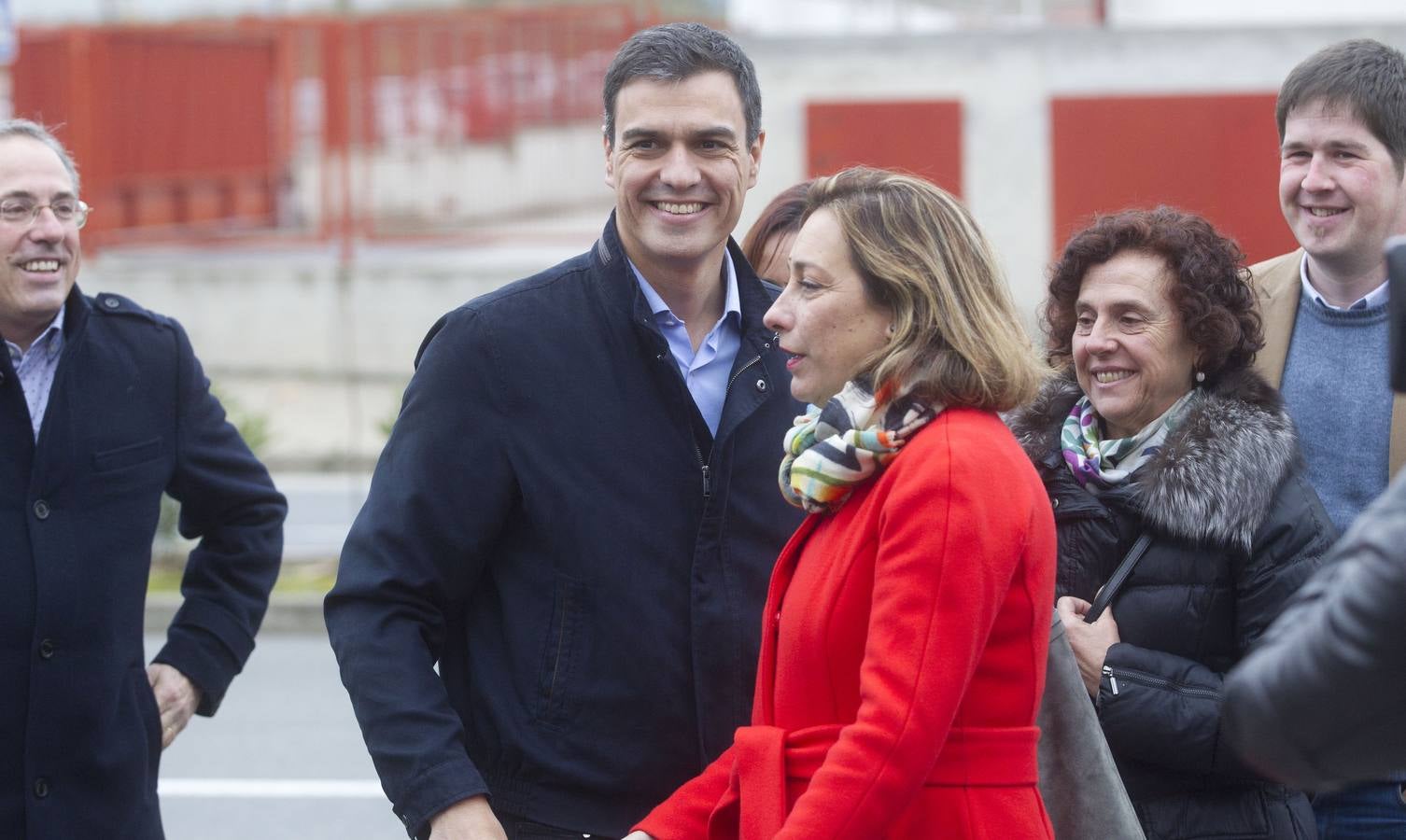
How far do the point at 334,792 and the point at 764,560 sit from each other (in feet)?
14.3

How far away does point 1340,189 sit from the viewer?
3359 millimetres

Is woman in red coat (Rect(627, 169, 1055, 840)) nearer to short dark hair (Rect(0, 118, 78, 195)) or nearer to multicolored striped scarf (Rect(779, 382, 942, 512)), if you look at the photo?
multicolored striped scarf (Rect(779, 382, 942, 512))

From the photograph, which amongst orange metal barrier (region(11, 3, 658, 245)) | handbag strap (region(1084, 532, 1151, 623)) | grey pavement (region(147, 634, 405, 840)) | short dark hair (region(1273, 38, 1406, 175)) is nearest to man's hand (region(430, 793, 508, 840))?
handbag strap (region(1084, 532, 1151, 623))

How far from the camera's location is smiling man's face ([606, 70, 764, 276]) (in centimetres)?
293

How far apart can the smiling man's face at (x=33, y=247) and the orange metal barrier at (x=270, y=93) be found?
1328cm

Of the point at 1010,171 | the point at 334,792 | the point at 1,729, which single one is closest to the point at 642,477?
the point at 1,729

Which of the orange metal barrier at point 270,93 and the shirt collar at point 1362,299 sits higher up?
the orange metal barrier at point 270,93

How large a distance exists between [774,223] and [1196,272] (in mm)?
1439

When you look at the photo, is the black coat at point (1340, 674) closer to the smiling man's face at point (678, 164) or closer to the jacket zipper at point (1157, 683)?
the jacket zipper at point (1157, 683)

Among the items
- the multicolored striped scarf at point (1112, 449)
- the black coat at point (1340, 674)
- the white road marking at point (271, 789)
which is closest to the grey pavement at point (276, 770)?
the white road marking at point (271, 789)

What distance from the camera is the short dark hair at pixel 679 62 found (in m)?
2.93

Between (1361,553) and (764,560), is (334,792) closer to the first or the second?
(764,560)

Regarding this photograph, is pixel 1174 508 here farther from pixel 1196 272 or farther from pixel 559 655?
pixel 559 655

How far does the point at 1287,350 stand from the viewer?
11.5ft
